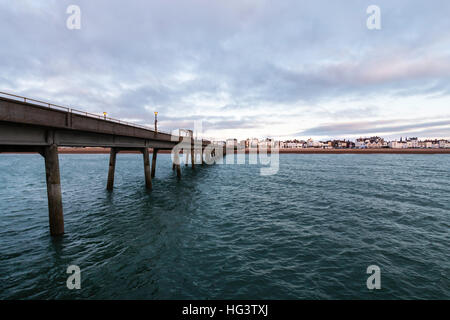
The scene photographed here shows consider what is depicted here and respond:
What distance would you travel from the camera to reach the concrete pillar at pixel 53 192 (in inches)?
440

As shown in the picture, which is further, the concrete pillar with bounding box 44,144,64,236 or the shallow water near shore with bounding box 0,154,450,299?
the concrete pillar with bounding box 44,144,64,236

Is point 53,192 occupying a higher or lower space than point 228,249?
higher

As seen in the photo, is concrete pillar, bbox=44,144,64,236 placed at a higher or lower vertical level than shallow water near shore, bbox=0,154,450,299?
higher

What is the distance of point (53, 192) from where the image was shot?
36.8 ft

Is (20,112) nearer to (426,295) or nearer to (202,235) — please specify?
(202,235)

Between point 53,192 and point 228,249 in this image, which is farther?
point 53,192

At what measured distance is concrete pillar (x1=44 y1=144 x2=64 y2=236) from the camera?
11.2m

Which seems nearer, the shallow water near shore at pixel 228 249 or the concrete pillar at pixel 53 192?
the shallow water near shore at pixel 228 249

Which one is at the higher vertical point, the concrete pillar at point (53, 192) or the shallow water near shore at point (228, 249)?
the concrete pillar at point (53, 192)

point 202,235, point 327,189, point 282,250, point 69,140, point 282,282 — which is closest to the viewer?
point 282,282

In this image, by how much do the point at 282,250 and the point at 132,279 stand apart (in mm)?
7264
